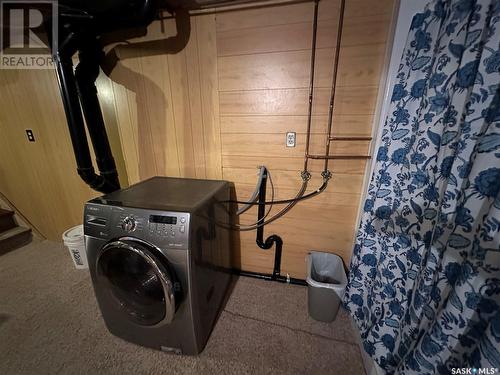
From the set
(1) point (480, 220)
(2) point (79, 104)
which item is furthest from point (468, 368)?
(2) point (79, 104)

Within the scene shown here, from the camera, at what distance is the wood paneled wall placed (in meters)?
1.20

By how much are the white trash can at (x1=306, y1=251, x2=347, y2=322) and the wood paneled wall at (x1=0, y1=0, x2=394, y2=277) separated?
0.10 metres

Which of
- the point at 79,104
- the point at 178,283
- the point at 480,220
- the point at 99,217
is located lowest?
the point at 178,283

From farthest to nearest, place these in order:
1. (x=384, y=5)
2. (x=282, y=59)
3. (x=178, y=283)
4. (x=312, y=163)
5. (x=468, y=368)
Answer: (x=312, y=163)
(x=282, y=59)
(x=384, y=5)
(x=178, y=283)
(x=468, y=368)

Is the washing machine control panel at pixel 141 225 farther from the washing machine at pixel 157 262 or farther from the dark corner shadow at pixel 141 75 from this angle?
the dark corner shadow at pixel 141 75

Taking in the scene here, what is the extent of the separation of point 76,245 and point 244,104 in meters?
1.98

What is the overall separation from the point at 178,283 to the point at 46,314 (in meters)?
1.34

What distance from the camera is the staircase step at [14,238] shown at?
2.17 meters

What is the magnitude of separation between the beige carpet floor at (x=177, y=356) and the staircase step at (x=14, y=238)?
2.20ft

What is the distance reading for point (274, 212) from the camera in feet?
5.24

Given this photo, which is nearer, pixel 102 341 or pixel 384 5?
pixel 384 5

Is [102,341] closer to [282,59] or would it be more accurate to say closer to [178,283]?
[178,283]

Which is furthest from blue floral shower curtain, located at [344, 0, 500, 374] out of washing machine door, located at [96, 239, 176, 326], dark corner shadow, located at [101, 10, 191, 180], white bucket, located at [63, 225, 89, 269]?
white bucket, located at [63, 225, 89, 269]

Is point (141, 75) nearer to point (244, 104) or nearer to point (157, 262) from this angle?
point (244, 104)
